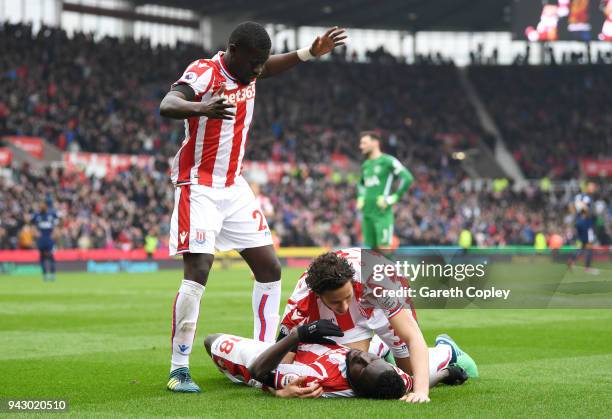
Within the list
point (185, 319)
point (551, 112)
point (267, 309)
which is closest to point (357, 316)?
point (267, 309)

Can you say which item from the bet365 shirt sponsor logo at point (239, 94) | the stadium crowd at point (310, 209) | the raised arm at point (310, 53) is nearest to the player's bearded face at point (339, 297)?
the bet365 shirt sponsor logo at point (239, 94)

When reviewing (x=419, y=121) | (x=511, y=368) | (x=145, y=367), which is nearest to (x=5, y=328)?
(x=145, y=367)

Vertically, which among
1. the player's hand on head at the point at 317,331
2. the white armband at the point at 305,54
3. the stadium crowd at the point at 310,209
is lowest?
the stadium crowd at the point at 310,209

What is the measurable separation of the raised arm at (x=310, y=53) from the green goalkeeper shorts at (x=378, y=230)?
8.85 m

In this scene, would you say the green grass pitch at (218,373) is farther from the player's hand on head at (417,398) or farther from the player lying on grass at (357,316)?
the player lying on grass at (357,316)

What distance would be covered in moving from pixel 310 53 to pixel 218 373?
8.51 feet

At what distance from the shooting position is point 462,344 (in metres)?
9.97

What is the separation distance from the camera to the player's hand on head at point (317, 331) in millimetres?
6121

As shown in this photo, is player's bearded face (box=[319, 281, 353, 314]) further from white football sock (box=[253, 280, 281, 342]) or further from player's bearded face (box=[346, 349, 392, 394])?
white football sock (box=[253, 280, 281, 342])

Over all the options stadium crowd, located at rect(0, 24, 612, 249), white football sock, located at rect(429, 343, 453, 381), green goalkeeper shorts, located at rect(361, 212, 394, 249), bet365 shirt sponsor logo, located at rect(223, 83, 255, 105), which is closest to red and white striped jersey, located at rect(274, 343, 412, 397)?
white football sock, located at rect(429, 343, 453, 381)

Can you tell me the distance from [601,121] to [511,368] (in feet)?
155

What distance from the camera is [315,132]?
4797 cm

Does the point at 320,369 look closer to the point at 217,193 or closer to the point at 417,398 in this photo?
the point at 417,398

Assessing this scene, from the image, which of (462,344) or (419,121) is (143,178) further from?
(462,344)
